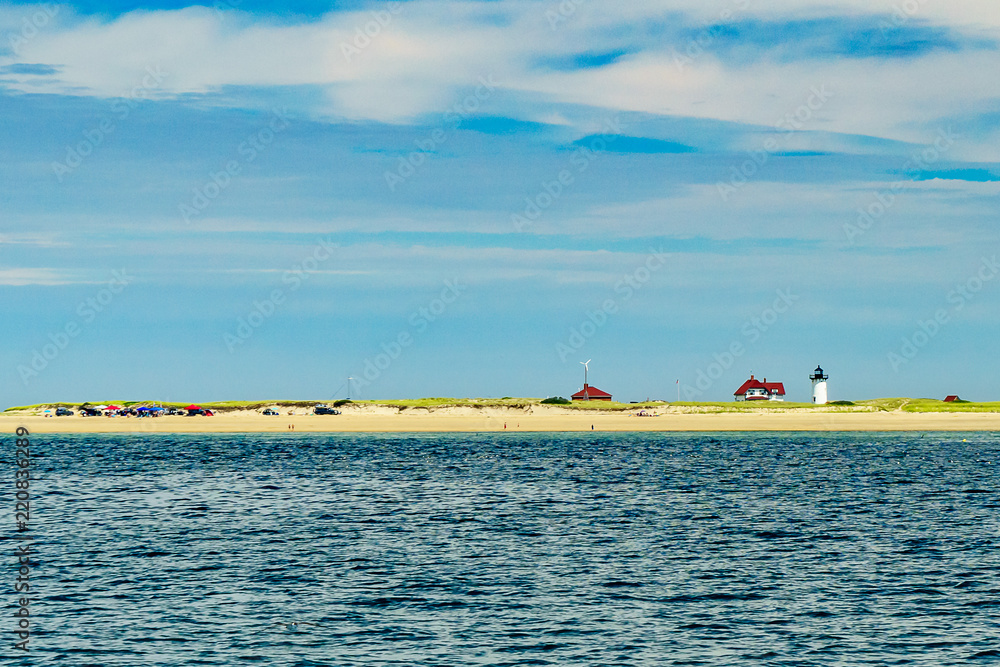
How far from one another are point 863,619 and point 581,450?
88.3 metres

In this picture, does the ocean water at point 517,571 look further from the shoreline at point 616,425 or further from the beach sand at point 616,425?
the beach sand at point 616,425

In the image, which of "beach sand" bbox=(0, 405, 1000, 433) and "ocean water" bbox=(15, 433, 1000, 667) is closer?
"ocean water" bbox=(15, 433, 1000, 667)

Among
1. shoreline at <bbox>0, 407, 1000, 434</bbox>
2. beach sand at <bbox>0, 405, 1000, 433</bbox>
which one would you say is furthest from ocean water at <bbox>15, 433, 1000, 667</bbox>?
beach sand at <bbox>0, 405, 1000, 433</bbox>

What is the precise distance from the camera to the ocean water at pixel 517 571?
23.7 m

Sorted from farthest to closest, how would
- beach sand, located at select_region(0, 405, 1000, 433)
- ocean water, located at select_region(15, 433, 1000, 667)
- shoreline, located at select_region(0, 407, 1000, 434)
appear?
beach sand, located at select_region(0, 405, 1000, 433) < shoreline, located at select_region(0, 407, 1000, 434) < ocean water, located at select_region(15, 433, 1000, 667)

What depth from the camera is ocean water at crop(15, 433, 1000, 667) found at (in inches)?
933

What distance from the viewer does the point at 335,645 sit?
2375 centimetres

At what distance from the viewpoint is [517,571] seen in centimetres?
3325

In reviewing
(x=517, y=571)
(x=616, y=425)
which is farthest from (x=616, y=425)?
(x=517, y=571)

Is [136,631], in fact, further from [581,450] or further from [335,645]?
[581,450]

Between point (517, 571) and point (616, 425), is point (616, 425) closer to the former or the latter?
point (616, 425)

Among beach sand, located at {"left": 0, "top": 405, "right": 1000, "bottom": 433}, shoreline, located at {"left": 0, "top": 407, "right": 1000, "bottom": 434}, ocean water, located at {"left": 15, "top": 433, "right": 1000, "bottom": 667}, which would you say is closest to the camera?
ocean water, located at {"left": 15, "top": 433, "right": 1000, "bottom": 667}

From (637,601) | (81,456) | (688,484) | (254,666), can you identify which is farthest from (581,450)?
(254,666)

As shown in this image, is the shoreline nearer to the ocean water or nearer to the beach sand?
the beach sand
